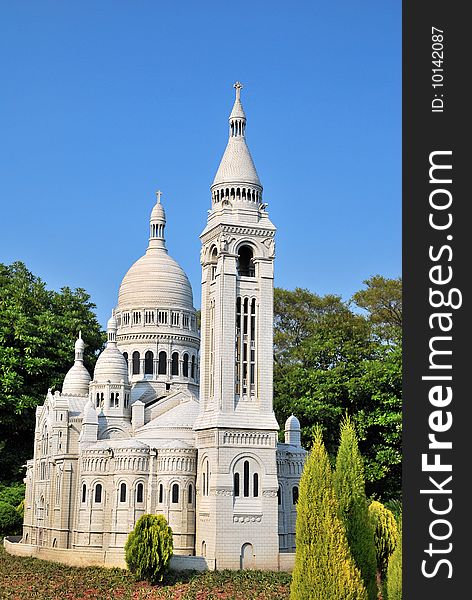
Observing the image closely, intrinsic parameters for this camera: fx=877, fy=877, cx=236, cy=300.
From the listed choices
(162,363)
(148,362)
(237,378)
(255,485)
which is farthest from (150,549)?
(148,362)

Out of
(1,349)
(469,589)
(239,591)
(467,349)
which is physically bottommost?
(239,591)

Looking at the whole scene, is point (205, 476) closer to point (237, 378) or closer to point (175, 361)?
point (237, 378)

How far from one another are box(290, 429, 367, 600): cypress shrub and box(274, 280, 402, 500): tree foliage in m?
31.0

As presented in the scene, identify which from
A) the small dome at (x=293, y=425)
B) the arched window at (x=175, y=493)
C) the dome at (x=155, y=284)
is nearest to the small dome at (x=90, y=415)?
the arched window at (x=175, y=493)

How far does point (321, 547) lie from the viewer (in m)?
21.1

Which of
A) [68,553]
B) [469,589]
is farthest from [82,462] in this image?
[469,589]

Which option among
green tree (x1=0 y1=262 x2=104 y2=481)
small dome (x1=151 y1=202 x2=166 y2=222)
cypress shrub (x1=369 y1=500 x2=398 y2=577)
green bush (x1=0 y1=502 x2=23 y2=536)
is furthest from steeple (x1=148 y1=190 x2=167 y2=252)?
cypress shrub (x1=369 y1=500 x2=398 y2=577)

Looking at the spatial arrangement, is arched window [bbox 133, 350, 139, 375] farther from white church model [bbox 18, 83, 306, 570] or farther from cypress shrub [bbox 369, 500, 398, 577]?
cypress shrub [bbox 369, 500, 398, 577]

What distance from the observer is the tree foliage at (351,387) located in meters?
53.1

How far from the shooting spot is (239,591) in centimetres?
3847

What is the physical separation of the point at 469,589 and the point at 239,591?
91.1ft

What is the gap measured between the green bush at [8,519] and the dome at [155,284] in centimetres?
1569

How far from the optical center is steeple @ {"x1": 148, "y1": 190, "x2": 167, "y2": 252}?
63875 mm

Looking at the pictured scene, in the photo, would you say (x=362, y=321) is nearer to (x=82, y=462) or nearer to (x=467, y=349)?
(x=82, y=462)
